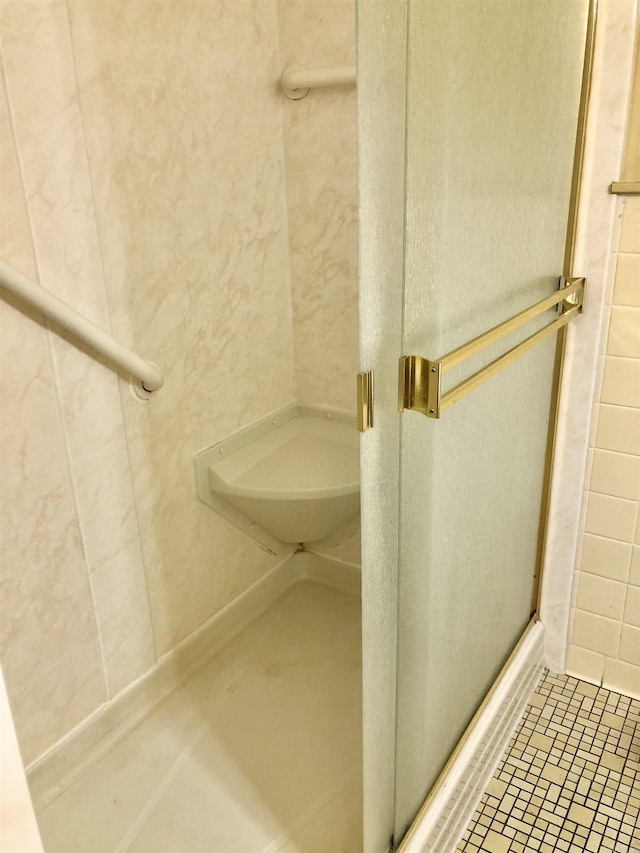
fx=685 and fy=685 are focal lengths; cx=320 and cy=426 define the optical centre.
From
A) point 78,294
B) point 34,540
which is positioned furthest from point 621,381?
point 34,540

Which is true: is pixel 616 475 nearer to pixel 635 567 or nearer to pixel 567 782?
pixel 635 567

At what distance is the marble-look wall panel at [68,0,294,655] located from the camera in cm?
130

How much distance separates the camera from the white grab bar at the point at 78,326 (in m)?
1.11

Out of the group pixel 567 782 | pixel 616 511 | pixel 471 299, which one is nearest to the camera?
pixel 471 299

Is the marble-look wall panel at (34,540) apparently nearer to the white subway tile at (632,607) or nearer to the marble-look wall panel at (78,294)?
the marble-look wall panel at (78,294)

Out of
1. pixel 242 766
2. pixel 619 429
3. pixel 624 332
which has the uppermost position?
pixel 624 332

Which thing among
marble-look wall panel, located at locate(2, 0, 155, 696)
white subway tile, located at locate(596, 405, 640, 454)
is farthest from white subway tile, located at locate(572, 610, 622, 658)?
marble-look wall panel, located at locate(2, 0, 155, 696)

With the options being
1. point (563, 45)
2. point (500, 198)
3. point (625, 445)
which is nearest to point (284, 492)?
point (625, 445)

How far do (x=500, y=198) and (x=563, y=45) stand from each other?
337 mm

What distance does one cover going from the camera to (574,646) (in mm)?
1585

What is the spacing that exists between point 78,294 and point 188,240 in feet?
1.03

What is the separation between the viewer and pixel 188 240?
4.90ft

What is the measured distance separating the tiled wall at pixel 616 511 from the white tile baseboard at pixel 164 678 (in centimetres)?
66

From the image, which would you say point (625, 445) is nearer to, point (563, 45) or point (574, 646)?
point (574, 646)
